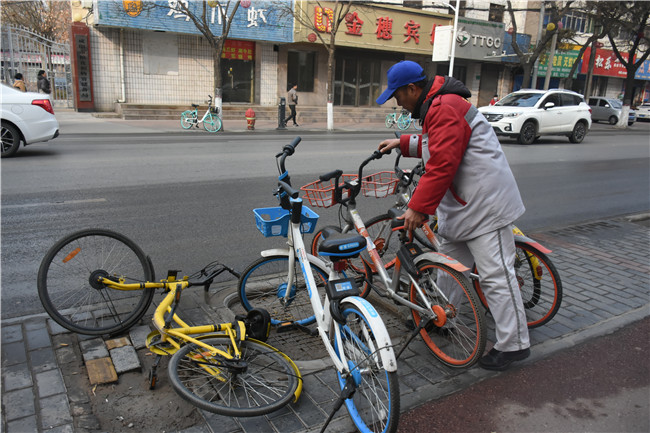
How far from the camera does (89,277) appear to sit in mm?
3494

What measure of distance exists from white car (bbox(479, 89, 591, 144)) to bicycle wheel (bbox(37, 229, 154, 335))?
48.6 ft

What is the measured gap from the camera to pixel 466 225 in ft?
10.8

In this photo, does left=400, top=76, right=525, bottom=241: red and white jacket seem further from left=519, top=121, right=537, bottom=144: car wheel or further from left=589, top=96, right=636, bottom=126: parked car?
left=589, top=96, right=636, bottom=126: parked car

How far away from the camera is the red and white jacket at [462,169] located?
3.12 metres

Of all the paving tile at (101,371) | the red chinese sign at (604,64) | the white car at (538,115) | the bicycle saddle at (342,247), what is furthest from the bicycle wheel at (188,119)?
the red chinese sign at (604,64)

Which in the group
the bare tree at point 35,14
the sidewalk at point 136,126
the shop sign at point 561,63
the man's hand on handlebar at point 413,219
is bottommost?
the sidewalk at point 136,126

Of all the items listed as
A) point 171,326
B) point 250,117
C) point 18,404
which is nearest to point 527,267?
point 171,326

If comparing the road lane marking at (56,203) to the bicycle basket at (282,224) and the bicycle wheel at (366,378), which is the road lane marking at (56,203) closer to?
the bicycle basket at (282,224)

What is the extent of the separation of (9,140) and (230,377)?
393 inches

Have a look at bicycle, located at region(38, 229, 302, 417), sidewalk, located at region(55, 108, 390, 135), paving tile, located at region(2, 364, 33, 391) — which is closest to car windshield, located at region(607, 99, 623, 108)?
sidewalk, located at region(55, 108, 390, 135)

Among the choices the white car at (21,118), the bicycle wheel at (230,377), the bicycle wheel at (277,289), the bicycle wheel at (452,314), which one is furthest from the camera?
the white car at (21,118)

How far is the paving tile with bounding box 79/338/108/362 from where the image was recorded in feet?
10.7

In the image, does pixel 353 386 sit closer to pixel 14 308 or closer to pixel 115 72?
pixel 14 308

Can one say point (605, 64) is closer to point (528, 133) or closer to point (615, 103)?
point (615, 103)
